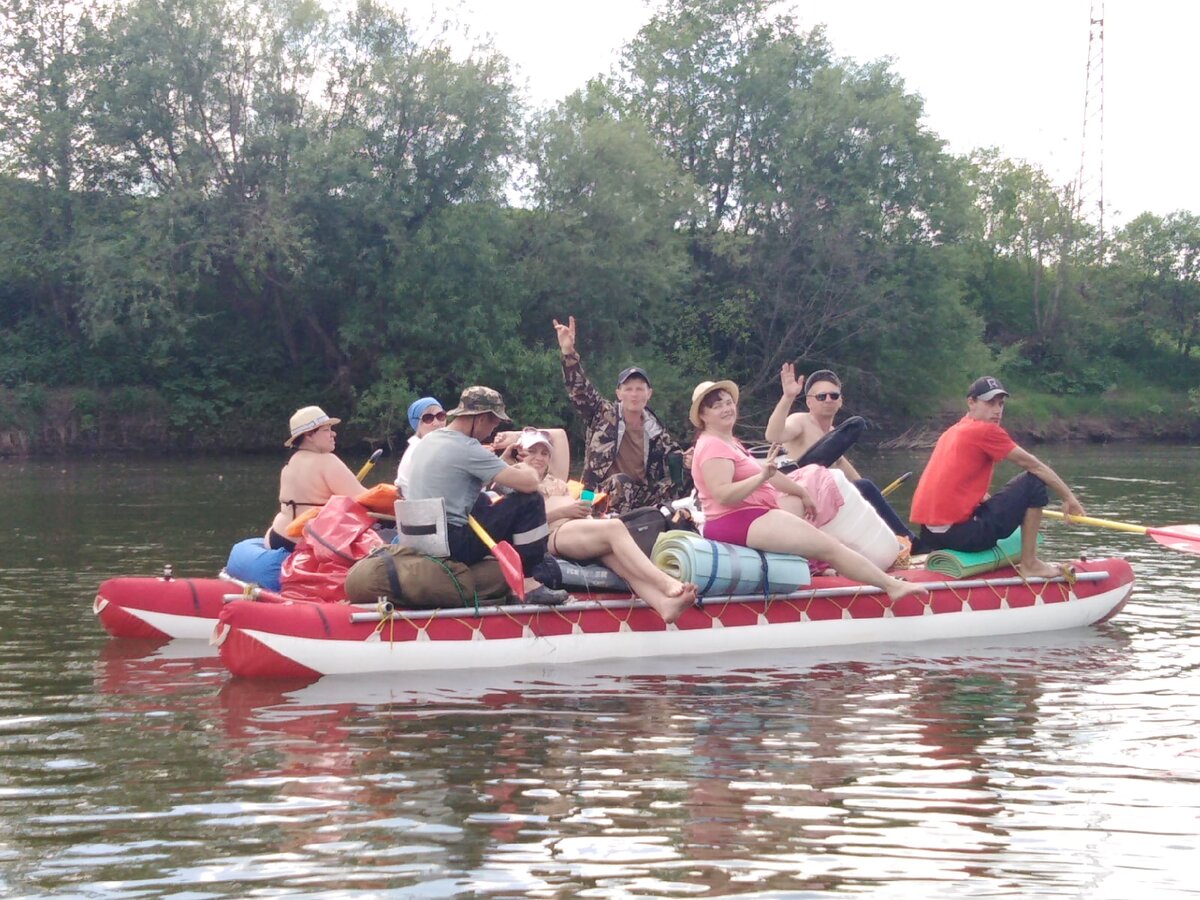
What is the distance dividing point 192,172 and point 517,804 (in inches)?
1119

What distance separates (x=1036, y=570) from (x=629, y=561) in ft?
10.9

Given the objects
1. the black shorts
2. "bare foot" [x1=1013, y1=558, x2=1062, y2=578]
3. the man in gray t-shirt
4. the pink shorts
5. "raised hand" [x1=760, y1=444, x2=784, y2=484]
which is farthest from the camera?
"bare foot" [x1=1013, y1=558, x2=1062, y2=578]

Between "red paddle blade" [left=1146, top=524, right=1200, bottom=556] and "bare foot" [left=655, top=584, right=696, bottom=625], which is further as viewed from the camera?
"red paddle blade" [left=1146, top=524, right=1200, bottom=556]

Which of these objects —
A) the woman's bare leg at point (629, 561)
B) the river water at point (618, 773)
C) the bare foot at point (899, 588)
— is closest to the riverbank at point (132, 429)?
the river water at point (618, 773)

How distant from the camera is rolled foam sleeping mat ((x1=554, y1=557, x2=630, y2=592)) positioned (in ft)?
29.5

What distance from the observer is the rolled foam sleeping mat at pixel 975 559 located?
10.2m

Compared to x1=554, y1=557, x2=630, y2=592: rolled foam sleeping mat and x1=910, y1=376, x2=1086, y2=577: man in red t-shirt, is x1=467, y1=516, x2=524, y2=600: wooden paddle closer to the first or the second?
x1=554, y1=557, x2=630, y2=592: rolled foam sleeping mat

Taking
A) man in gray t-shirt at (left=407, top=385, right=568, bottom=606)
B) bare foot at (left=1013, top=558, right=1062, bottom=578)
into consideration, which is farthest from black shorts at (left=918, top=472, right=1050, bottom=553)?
man in gray t-shirt at (left=407, top=385, right=568, bottom=606)

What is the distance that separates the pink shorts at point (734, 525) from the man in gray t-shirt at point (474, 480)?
1.23 metres

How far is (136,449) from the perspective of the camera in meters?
32.1

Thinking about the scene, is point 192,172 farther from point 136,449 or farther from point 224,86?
point 136,449

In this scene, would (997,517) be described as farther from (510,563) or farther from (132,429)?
(132,429)

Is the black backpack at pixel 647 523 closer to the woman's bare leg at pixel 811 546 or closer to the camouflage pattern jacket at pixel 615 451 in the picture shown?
the woman's bare leg at pixel 811 546

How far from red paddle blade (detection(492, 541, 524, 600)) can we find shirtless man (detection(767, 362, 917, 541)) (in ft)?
7.38
